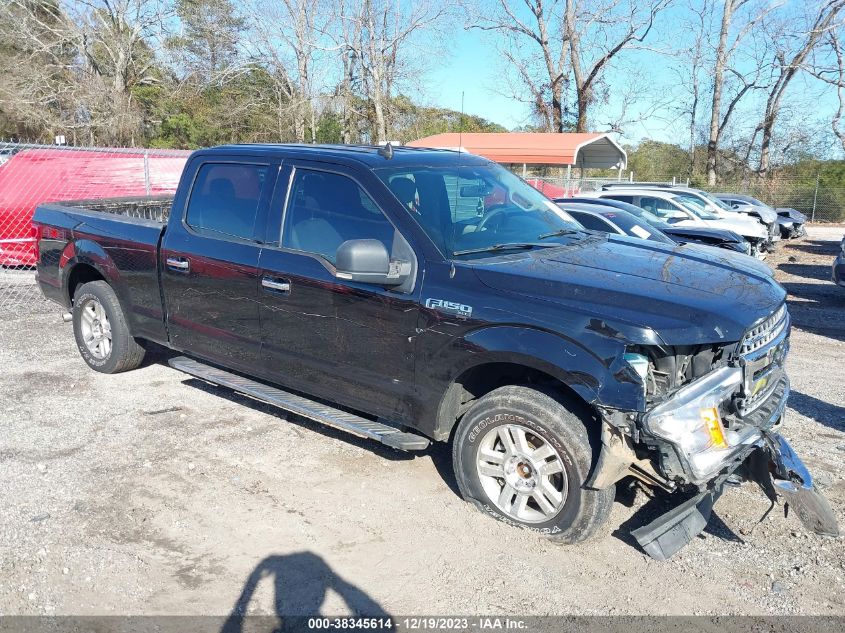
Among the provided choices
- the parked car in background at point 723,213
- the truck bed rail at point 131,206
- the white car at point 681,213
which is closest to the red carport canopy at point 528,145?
the parked car in background at point 723,213

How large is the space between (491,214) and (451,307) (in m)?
0.96

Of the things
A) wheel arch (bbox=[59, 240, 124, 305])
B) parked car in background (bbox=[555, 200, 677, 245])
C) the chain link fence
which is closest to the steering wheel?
wheel arch (bbox=[59, 240, 124, 305])

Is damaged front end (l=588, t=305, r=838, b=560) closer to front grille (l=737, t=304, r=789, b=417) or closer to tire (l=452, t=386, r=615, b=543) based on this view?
front grille (l=737, t=304, r=789, b=417)

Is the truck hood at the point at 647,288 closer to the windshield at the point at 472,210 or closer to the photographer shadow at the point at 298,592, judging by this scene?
the windshield at the point at 472,210

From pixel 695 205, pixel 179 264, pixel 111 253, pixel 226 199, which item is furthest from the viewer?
pixel 695 205

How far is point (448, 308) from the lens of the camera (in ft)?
13.2

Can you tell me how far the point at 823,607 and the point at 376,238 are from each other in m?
2.94

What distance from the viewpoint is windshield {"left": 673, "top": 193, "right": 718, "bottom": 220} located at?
16438mm

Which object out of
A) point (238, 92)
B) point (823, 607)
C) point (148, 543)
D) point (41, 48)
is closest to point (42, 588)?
point (148, 543)

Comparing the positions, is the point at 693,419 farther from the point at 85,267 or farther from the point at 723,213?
the point at 723,213

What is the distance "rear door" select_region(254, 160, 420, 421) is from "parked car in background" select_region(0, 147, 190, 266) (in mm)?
7291

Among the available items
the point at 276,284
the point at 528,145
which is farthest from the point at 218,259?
the point at 528,145

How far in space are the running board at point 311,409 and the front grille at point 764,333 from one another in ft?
5.86

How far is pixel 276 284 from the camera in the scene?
15.6ft
